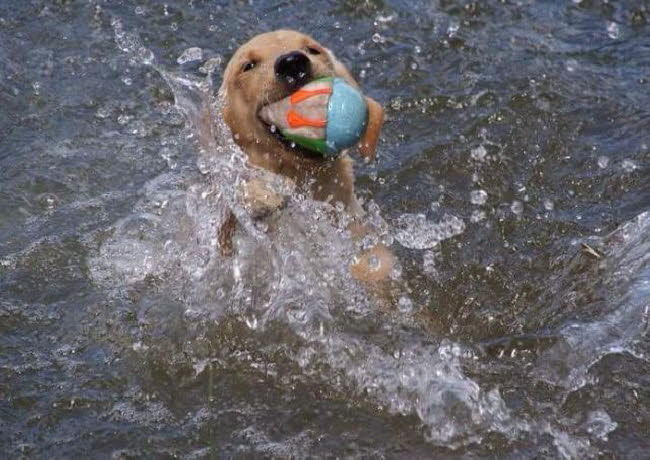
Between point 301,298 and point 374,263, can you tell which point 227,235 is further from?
point 374,263

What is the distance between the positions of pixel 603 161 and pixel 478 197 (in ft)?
2.40

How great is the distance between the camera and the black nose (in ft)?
14.7

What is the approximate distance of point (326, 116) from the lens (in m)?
4.21

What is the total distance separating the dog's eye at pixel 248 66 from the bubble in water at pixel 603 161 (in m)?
2.09

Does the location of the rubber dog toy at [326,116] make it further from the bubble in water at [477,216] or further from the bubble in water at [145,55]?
the bubble in water at [145,55]

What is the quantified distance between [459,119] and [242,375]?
8.79 feet

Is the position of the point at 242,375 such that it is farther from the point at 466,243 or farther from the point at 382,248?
the point at 466,243

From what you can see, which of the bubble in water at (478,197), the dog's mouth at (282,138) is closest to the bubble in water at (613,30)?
the bubble in water at (478,197)

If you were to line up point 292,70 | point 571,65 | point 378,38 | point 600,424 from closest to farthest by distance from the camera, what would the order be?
point 600,424 < point 292,70 < point 571,65 < point 378,38

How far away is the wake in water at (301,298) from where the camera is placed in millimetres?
3924

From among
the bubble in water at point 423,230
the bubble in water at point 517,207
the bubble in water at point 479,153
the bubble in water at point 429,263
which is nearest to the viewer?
the bubble in water at point 429,263

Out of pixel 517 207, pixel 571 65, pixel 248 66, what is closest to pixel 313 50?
pixel 248 66

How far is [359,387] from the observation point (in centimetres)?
405

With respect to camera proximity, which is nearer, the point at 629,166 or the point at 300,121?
the point at 300,121
